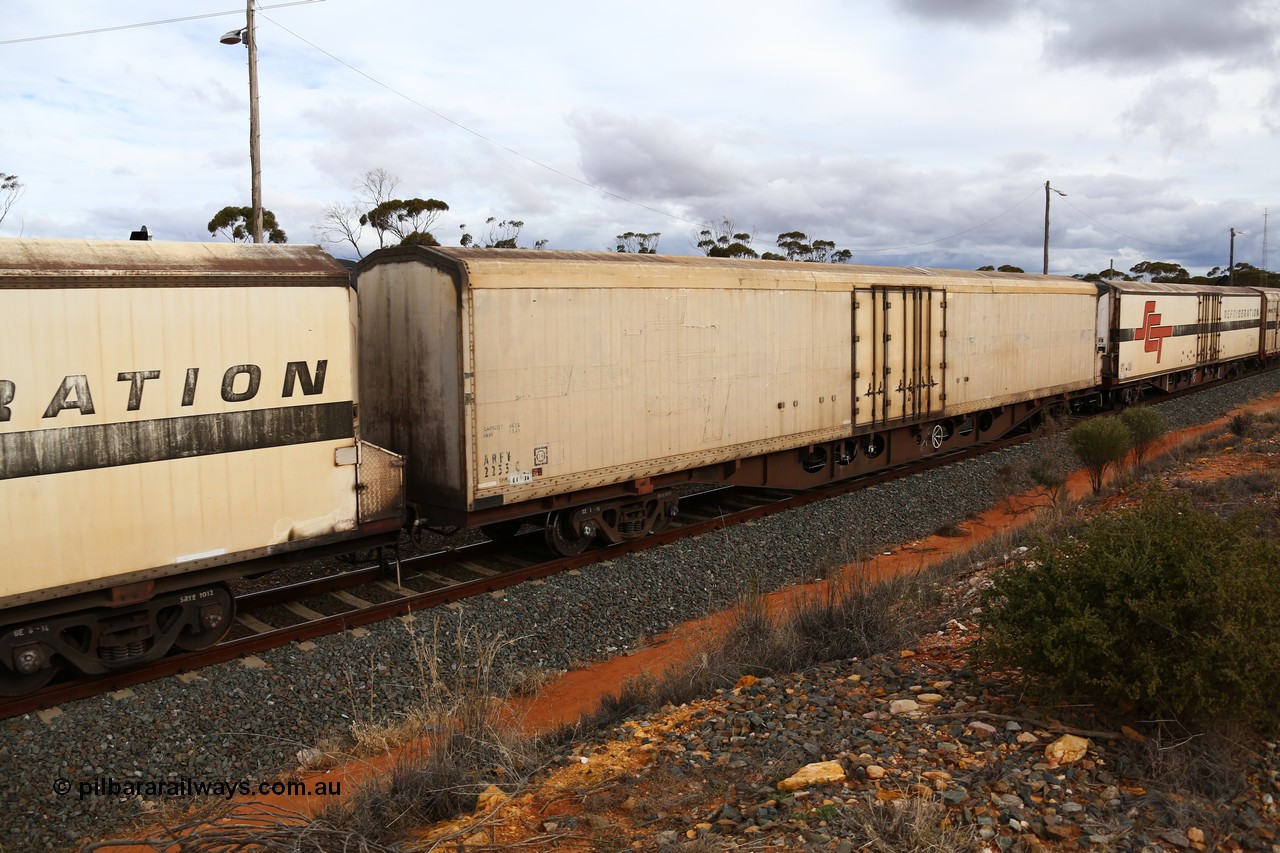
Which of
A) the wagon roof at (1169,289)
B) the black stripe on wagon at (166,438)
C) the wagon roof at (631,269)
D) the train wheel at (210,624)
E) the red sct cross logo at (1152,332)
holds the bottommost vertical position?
the train wheel at (210,624)

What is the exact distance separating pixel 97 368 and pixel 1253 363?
137 ft

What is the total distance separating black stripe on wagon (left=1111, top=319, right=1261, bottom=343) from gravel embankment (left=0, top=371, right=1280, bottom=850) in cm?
1324

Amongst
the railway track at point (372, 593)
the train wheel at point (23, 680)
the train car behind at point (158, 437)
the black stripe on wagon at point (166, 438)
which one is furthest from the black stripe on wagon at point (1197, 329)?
the train wheel at point (23, 680)

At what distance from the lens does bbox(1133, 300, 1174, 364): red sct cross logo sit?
22.7m

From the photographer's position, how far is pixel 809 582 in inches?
399

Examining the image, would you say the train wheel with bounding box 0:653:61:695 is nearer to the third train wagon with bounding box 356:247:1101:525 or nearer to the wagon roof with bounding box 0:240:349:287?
the wagon roof with bounding box 0:240:349:287

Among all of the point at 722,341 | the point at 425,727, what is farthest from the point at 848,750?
the point at 722,341

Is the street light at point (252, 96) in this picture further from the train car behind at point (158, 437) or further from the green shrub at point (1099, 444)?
the green shrub at point (1099, 444)

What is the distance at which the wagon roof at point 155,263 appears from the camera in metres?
6.30

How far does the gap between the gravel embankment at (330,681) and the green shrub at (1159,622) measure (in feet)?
13.9

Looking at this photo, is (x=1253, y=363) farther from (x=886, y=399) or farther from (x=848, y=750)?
(x=848, y=750)

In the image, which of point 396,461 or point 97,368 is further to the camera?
point 396,461

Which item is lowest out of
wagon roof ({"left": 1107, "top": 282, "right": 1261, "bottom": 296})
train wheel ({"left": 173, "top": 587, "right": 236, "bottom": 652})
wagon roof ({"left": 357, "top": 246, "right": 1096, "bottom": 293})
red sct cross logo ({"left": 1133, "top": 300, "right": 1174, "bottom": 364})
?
train wheel ({"left": 173, "top": 587, "right": 236, "bottom": 652})

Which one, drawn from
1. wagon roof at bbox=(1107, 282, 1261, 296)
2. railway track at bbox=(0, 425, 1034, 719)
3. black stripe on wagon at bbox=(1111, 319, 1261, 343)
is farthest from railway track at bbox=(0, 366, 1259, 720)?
wagon roof at bbox=(1107, 282, 1261, 296)
